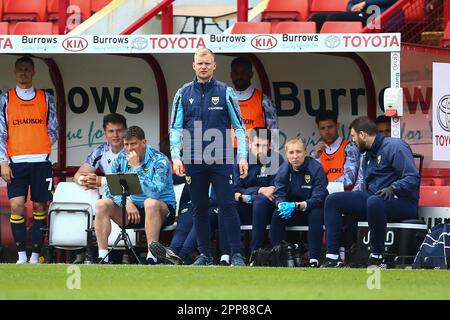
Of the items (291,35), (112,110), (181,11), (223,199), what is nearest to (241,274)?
(223,199)

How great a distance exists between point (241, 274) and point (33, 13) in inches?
293

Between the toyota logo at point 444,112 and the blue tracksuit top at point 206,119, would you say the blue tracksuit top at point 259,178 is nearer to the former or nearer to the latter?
the blue tracksuit top at point 206,119

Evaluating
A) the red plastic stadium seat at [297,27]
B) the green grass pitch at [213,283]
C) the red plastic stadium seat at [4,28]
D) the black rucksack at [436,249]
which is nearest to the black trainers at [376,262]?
the black rucksack at [436,249]

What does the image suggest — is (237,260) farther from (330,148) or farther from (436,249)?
(330,148)

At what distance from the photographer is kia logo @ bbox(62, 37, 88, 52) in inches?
538

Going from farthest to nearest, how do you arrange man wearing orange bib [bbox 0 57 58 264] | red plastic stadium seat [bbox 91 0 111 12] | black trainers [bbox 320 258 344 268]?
red plastic stadium seat [bbox 91 0 111 12] → man wearing orange bib [bbox 0 57 58 264] → black trainers [bbox 320 258 344 268]

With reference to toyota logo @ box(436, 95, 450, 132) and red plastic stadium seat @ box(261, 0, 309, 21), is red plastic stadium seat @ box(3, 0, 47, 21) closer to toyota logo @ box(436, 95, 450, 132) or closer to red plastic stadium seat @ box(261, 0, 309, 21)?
red plastic stadium seat @ box(261, 0, 309, 21)

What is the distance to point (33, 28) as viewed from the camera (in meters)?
15.8

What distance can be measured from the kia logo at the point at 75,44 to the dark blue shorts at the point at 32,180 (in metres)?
1.27

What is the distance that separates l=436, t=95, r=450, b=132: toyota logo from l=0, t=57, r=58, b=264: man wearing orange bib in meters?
3.95

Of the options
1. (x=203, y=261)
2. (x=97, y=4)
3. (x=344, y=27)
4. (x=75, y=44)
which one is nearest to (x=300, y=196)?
(x=203, y=261)

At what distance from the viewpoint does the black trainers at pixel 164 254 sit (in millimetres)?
12516

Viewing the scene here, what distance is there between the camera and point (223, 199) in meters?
12.0

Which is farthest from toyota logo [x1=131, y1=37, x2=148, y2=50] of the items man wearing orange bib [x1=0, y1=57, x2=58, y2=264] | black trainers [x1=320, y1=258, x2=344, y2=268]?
black trainers [x1=320, y1=258, x2=344, y2=268]
